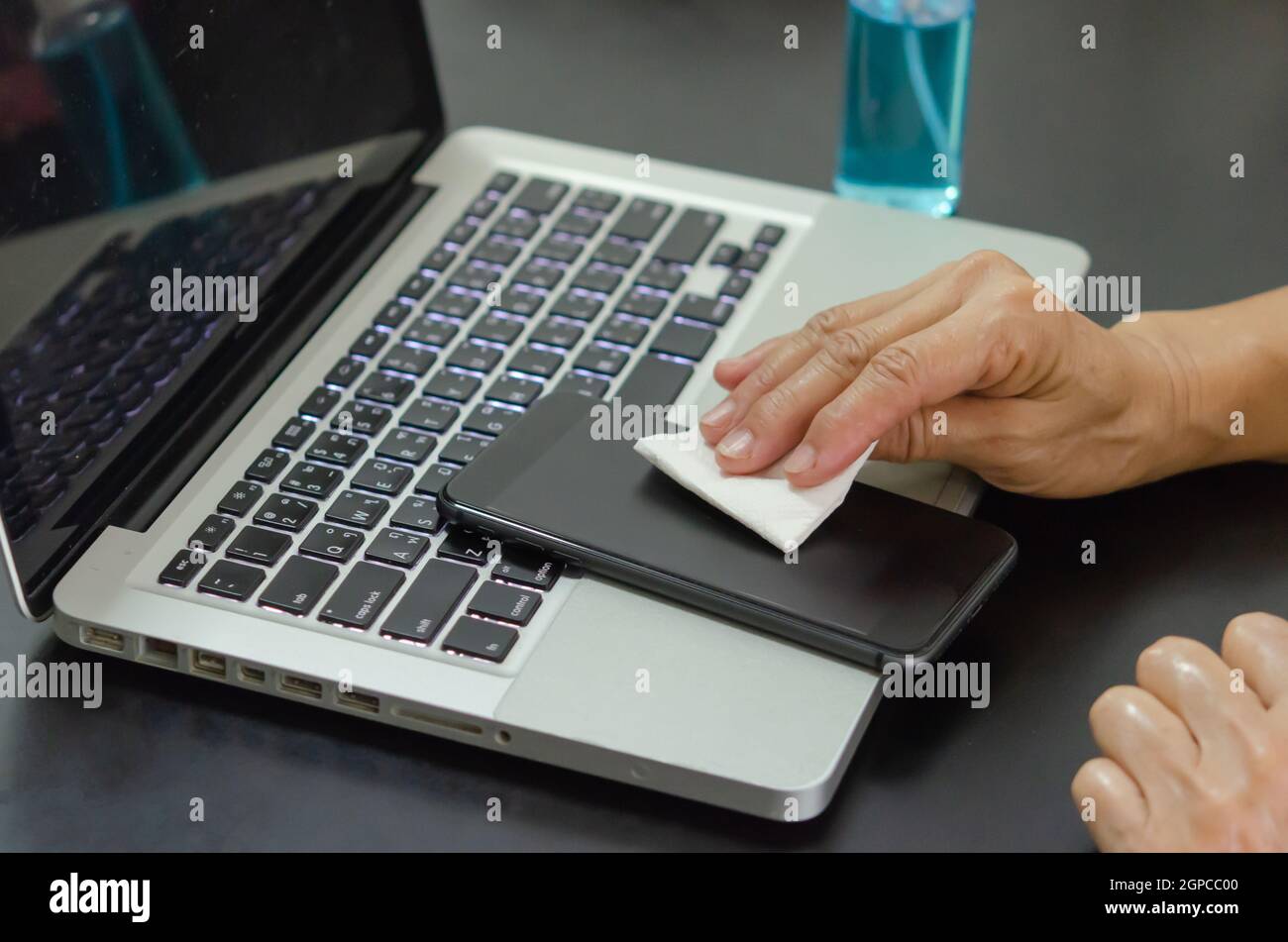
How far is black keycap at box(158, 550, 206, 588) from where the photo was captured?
2.55 ft

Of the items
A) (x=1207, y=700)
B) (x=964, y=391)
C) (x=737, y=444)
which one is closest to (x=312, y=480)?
(x=737, y=444)

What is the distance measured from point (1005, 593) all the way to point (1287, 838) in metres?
0.21

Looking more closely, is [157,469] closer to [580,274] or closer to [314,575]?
[314,575]

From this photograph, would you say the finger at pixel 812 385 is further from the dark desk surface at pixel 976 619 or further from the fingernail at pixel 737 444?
the dark desk surface at pixel 976 619

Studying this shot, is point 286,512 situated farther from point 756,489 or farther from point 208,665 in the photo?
point 756,489

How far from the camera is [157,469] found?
2.76 feet

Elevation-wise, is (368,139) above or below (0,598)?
above

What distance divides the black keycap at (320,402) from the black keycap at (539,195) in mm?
225

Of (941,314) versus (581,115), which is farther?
(581,115)

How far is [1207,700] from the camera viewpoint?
0.69m

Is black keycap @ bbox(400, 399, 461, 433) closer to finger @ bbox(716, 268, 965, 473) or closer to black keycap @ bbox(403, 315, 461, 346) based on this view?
black keycap @ bbox(403, 315, 461, 346)

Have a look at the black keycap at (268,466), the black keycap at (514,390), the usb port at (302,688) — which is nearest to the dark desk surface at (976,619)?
the usb port at (302,688)

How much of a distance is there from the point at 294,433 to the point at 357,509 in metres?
0.08

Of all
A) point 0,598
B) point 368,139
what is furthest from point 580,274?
point 0,598
